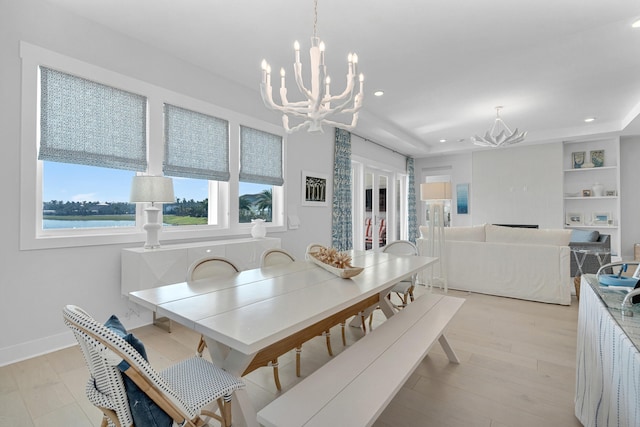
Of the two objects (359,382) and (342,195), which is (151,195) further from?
(342,195)

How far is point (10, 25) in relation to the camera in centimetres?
228

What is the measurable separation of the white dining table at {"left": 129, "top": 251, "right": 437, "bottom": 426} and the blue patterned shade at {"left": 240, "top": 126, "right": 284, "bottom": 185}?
6.71ft

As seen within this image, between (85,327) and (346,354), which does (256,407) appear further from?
(85,327)

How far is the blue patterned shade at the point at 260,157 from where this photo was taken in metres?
3.96

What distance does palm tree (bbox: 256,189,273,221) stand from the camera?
4.31 metres

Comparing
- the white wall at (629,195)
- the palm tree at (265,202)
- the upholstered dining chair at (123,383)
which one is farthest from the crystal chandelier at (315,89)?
the white wall at (629,195)

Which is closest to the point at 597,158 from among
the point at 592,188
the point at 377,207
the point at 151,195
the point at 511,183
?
the point at 592,188

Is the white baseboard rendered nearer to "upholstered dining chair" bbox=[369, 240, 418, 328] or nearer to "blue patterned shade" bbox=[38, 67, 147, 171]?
"blue patterned shade" bbox=[38, 67, 147, 171]

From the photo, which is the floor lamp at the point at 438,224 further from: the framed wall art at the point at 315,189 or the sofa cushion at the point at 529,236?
the framed wall art at the point at 315,189

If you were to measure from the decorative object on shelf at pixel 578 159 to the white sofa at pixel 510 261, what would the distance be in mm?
4193

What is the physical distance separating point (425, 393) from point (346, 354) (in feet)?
2.56

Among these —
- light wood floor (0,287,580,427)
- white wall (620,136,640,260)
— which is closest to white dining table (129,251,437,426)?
light wood floor (0,287,580,427)

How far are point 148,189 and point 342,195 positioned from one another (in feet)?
11.3

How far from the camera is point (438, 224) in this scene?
15.0ft
